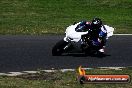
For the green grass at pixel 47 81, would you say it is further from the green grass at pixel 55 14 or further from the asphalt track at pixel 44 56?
the green grass at pixel 55 14

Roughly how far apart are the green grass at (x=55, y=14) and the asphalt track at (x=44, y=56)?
253 centimetres

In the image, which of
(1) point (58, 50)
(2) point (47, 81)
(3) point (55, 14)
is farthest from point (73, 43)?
(3) point (55, 14)

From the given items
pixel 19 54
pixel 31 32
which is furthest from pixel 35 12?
pixel 19 54

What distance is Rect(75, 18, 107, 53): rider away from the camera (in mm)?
19109

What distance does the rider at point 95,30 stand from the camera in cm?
1911

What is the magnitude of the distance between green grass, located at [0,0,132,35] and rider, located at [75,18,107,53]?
18.6ft

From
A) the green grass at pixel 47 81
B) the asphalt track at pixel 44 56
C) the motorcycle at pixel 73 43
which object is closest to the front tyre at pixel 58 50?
the motorcycle at pixel 73 43

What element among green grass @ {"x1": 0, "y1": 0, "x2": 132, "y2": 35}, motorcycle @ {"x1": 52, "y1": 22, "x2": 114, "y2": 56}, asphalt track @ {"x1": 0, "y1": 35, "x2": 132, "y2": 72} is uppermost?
motorcycle @ {"x1": 52, "y1": 22, "x2": 114, "y2": 56}

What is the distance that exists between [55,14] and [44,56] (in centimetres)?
1228

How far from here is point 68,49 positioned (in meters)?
19.1

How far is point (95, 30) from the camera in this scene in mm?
19156

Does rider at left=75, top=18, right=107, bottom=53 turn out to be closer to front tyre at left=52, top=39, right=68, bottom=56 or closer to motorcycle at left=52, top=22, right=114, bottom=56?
motorcycle at left=52, top=22, right=114, bottom=56

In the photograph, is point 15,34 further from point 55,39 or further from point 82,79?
point 82,79

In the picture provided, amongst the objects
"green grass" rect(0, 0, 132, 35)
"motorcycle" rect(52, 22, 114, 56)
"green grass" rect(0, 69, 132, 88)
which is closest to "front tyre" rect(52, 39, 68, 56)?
"motorcycle" rect(52, 22, 114, 56)
